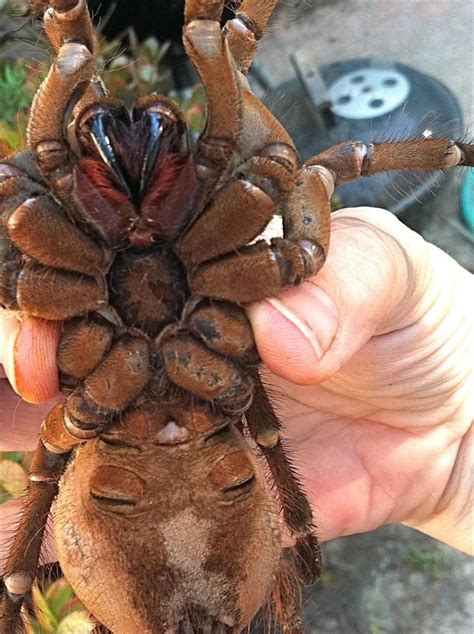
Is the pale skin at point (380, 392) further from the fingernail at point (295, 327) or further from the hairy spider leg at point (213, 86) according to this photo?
the hairy spider leg at point (213, 86)

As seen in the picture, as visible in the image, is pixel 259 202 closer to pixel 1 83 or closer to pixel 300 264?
pixel 300 264

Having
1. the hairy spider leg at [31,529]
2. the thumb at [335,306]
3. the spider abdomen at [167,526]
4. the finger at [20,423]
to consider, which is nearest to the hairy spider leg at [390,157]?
the thumb at [335,306]

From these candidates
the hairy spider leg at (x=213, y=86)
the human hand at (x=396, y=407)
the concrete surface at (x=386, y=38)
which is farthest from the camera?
the concrete surface at (x=386, y=38)

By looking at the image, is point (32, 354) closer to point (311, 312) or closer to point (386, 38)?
point (311, 312)

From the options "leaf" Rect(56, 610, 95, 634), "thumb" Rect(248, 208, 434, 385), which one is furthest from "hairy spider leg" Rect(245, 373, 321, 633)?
"leaf" Rect(56, 610, 95, 634)

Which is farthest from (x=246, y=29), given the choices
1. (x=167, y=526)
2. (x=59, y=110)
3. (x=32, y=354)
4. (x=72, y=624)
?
(x=72, y=624)

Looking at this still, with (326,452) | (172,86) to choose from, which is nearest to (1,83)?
(172,86)

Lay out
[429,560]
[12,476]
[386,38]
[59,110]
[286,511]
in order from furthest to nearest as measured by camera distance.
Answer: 1. [386,38]
2. [429,560]
3. [12,476]
4. [286,511]
5. [59,110]
